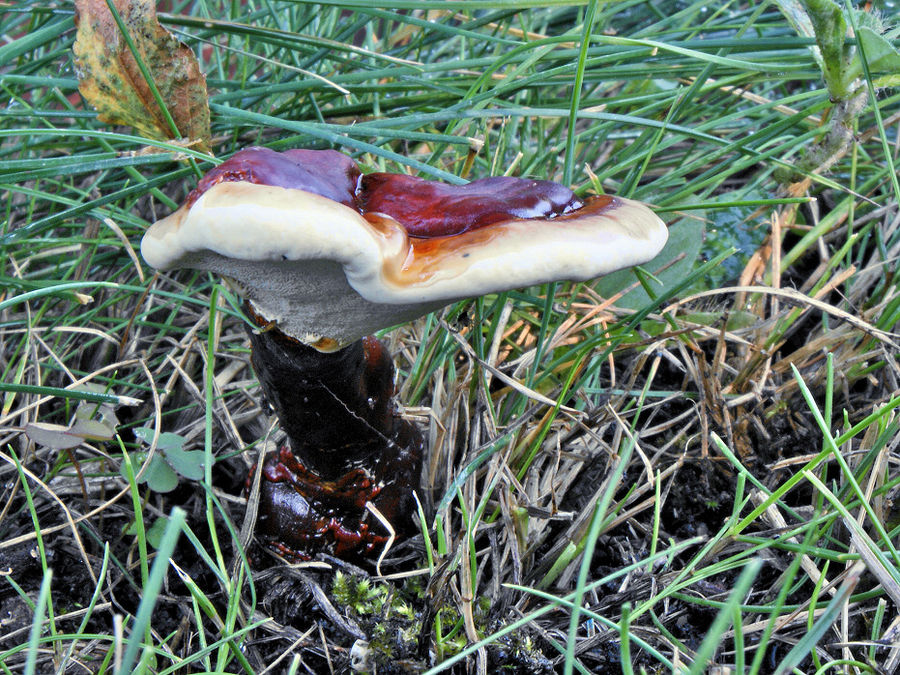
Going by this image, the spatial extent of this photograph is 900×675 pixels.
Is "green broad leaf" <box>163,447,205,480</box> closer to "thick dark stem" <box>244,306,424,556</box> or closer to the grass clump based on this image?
the grass clump

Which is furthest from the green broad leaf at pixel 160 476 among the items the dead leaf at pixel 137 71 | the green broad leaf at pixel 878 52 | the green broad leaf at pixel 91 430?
the green broad leaf at pixel 878 52

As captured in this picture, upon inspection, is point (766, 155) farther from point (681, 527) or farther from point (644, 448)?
point (681, 527)

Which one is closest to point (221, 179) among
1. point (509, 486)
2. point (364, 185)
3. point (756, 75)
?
point (364, 185)

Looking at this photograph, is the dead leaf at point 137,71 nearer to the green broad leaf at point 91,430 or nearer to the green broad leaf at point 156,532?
the green broad leaf at point 91,430

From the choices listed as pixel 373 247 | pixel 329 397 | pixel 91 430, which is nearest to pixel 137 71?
pixel 91 430

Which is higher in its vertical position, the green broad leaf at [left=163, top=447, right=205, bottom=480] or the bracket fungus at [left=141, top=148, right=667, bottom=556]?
the bracket fungus at [left=141, top=148, right=667, bottom=556]

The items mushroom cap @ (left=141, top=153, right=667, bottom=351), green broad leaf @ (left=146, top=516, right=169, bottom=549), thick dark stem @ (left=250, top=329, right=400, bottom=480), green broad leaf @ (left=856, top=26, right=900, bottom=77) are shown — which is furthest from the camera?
green broad leaf @ (left=146, top=516, right=169, bottom=549)

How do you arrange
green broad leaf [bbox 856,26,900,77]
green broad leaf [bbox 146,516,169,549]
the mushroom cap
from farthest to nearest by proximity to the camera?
green broad leaf [bbox 146,516,169,549] < green broad leaf [bbox 856,26,900,77] < the mushroom cap

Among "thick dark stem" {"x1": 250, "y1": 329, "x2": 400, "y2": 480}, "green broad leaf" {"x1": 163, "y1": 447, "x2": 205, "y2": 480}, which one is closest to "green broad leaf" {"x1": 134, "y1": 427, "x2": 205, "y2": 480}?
"green broad leaf" {"x1": 163, "y1": 447, "x2": 205, "y2": 480}

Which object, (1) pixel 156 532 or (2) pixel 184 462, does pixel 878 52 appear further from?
(1) pixel 156 532
